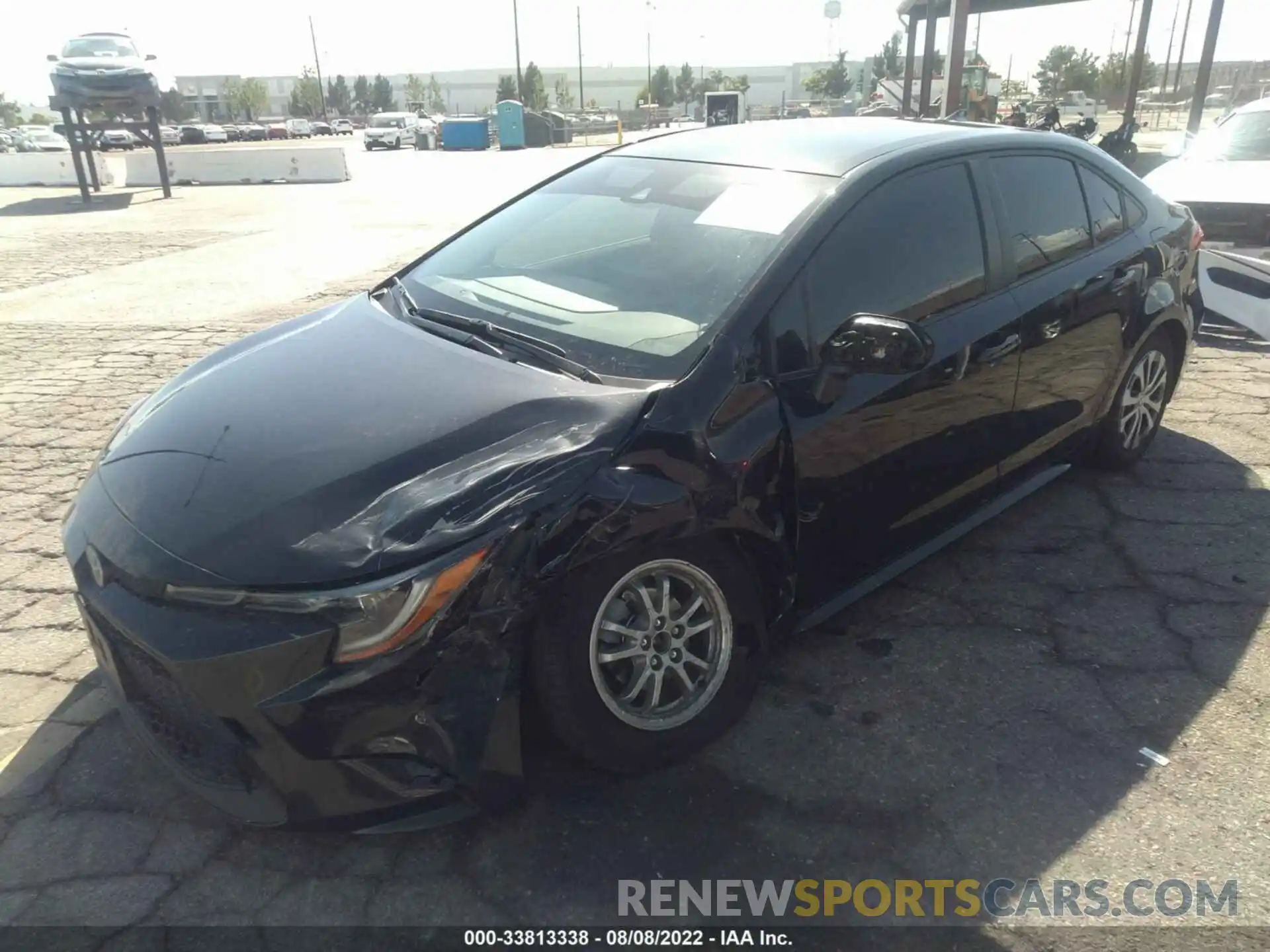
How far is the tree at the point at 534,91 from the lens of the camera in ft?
269

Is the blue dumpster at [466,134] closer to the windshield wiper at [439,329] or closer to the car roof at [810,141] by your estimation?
the car roof at [810,141]

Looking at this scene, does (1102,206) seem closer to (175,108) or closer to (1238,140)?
(1238,140)

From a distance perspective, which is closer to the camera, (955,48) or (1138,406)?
(1138,406)

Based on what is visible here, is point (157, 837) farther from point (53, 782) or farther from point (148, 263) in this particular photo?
point (148, 263)

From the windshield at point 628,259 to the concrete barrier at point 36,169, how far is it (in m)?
23.9

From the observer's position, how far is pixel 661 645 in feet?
8.19

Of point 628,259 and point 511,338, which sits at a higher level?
point 628,259

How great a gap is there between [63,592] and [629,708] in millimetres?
2455

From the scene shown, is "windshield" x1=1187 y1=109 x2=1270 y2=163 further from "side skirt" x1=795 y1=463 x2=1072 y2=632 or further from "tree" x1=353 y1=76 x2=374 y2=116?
"tree" x1=353 y1=76 x2=374 y2=116

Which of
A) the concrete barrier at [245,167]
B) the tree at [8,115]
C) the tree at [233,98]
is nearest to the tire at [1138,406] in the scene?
the concrete barrier at [245,167]

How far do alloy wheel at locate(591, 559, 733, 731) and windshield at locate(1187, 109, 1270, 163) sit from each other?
8.32m

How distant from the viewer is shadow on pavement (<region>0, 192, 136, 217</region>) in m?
16.9

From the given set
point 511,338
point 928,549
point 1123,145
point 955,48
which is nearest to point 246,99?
point 1123,145

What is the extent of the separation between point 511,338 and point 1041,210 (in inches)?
85.8
